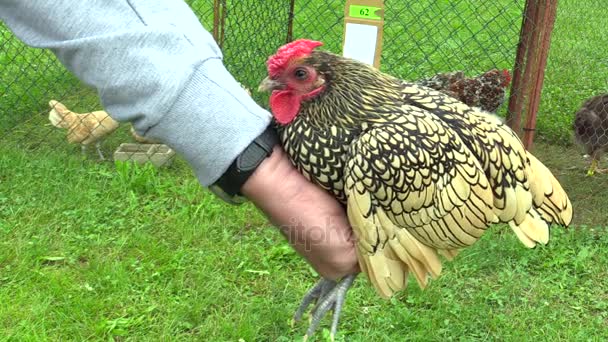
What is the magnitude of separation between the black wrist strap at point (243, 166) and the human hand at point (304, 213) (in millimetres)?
16

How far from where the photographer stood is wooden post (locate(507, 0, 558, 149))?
12.9ft

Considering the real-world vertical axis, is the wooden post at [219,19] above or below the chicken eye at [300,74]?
below

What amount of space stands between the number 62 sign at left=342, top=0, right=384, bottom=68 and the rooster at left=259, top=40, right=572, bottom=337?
1402 millimetres

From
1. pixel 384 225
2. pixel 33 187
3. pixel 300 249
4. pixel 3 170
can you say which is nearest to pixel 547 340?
pixel 384 225

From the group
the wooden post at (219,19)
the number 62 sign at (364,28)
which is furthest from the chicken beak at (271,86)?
the wooden post at (219,19)

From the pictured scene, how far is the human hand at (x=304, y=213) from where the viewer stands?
150cm

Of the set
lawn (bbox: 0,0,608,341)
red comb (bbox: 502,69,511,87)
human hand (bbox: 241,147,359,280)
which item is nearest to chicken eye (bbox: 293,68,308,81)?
human hand (bbox: 241,147,359,280)

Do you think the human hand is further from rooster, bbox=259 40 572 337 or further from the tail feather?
the tail feather

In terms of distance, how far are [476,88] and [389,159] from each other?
2964mm

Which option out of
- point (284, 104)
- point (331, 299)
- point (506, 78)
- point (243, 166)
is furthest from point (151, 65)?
point (506, 78)

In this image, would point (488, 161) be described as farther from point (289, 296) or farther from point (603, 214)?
point (603, 214)

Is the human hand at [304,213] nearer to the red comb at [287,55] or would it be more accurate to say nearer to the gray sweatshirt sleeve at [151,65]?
the gray sweatshirt sleeve at [151,65]

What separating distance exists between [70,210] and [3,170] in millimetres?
703

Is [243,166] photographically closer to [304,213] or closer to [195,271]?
[304,213]
